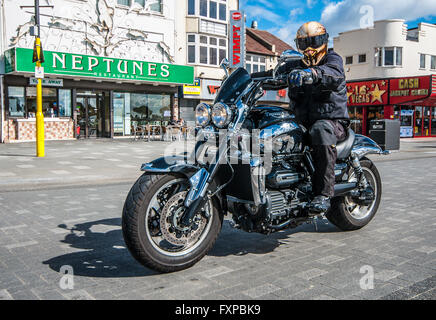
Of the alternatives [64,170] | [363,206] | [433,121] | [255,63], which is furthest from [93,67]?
[433,121]

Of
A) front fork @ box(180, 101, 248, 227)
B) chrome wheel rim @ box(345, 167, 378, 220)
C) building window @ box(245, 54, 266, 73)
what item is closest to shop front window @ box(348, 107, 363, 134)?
building window @ box(245, 54, 266, 73)

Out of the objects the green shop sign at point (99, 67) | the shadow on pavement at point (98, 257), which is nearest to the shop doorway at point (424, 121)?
the green shop sign at point (99, 67)

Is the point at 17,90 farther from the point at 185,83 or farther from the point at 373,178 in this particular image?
the point at 373,178

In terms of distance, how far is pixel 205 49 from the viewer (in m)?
28.5

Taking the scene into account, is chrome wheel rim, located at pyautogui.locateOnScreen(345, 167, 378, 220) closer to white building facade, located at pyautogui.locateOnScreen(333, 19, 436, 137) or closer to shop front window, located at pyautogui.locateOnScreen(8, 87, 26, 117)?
shop front window, located at pyautogui.locateOnScreen(8, 87, 26, 117)

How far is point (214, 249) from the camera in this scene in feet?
13.5

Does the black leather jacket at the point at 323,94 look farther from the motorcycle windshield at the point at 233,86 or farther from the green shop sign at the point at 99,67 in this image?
the green shop sign at the point at 99,67

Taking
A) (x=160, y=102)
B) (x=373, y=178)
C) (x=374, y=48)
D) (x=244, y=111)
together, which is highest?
(x=374, y=48)

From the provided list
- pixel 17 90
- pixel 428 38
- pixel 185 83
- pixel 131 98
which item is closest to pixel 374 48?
pixel 428 38

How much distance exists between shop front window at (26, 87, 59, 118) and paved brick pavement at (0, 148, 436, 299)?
56.3 ft

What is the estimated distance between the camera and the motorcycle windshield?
3.57m

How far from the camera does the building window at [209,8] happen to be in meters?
27.8
